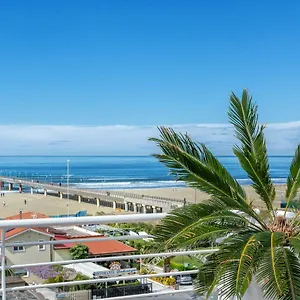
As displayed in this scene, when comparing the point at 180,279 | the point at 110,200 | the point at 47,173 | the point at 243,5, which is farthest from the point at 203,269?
the point at 47,173

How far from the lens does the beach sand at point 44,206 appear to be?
32.5 meters

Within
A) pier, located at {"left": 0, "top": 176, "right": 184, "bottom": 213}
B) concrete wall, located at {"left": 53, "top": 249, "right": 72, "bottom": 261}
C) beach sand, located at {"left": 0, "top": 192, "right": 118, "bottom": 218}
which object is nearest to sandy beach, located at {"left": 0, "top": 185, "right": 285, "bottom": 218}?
beach sand, located at {"left": 0, "top": 192, "right": 118, "bottom": 218}

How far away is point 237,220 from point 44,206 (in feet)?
111

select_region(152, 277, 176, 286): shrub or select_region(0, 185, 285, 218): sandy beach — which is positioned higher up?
select_region(152, 277, 176, 286): shrub

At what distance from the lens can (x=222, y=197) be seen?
3139 mm

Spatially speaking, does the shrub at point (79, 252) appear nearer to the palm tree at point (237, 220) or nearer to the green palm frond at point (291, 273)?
the palm tree at point (237, 220)

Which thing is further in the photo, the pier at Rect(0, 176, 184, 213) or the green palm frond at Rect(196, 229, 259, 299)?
the pier at Rect(0, 176, 184, 213)

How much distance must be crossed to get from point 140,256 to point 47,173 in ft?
212

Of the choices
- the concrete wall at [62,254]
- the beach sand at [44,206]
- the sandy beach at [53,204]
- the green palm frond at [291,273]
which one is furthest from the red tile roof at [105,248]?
the beach sand at [44,206]

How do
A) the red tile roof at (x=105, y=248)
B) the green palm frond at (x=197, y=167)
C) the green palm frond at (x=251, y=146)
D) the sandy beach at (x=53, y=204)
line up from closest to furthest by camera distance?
the green palm frond at (x=197, y=167), the green palm frond at (x=251, y=146), the red tile roof at (x=105, y=248), the sandy beach at (x=53, y=204)

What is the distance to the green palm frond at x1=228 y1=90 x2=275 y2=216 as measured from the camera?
129 inches

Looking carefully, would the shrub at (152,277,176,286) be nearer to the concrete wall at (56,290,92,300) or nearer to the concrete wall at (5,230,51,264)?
the concrete wall at (56,290,92,300)

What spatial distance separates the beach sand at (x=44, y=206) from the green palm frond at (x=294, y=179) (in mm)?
29104

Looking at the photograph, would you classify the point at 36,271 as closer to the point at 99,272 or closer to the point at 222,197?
the point at 99,272
